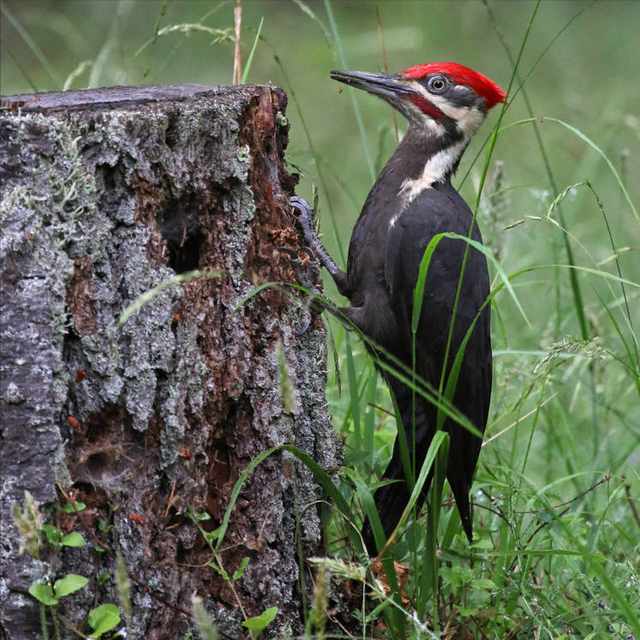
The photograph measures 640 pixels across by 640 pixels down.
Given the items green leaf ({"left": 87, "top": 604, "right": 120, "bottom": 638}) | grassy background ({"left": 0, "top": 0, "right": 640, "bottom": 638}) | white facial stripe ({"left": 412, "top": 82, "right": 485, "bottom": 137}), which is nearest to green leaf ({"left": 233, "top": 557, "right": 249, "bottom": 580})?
green leaf ({"left": 87, "top": 604, "right": 120, "bottom": 638})

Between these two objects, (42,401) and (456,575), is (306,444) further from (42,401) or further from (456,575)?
(42,401)

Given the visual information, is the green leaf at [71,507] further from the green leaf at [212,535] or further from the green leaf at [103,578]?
the green leaf at [212,535]

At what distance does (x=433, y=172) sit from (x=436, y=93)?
27cm

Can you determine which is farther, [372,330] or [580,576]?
[372,330]

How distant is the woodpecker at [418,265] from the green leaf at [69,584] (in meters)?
0.86

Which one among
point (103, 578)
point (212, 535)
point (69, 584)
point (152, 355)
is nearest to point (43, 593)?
point (69, 584)

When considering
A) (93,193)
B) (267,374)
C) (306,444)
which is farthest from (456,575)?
(93,193)

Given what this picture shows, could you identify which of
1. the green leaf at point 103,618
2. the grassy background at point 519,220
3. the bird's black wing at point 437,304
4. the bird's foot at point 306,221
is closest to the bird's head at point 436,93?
the grassy background at point 519,220

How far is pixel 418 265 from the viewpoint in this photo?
9.07 feet

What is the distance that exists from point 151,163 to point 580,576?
55.6 inches

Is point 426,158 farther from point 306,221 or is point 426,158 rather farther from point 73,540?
point 73,540

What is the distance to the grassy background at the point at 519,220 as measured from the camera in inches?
89.0

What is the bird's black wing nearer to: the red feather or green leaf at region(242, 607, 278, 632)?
the red feather

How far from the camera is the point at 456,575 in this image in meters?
2.20
